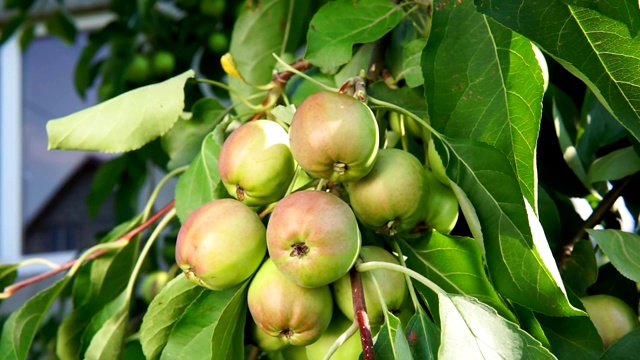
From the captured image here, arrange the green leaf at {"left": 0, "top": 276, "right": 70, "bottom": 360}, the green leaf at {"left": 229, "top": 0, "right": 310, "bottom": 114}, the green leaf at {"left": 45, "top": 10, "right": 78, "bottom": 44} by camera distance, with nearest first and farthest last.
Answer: the green leaf at {"left": 0, "top": 276, "right": 70, "bottom": 360}
the green leaf at {"left": 229, "top": 0, "right": 310, "bottom": 114}
the green leaf at {"left": 45, "top": 10, "right": 78, "bottom": 44}

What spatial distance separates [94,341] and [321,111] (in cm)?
32

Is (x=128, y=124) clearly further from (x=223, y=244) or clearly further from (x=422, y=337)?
(x=422, y=337)

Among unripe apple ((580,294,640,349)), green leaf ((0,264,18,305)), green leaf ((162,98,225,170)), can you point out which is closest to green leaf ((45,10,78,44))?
green leaf ((0,264,18,305))

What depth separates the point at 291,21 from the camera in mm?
772

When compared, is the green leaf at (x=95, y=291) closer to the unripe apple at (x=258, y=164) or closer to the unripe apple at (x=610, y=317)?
the unripe apple at (x=258, y=164)

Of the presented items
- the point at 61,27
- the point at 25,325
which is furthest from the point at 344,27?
the point at 61,27

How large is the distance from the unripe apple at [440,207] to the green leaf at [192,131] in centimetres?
25

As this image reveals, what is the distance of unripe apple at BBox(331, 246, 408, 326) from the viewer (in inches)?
17.1

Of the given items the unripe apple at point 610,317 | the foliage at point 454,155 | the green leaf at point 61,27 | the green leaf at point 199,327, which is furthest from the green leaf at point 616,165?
the green leaf at point 61,27

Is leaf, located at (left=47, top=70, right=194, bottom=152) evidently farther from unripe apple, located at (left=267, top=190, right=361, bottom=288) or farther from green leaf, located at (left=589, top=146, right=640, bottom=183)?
green leaf, located at (left=589, top=146, right=640, bottom=183)

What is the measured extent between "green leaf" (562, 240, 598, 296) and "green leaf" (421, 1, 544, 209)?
150 mm

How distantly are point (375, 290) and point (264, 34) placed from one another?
41 cm

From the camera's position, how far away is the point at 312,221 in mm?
408

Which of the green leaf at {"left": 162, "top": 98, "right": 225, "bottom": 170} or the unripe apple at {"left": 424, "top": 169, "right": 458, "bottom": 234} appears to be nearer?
the unripe apple at {"left": 424, "top": 169, "right": 458, "bottom": 234}
